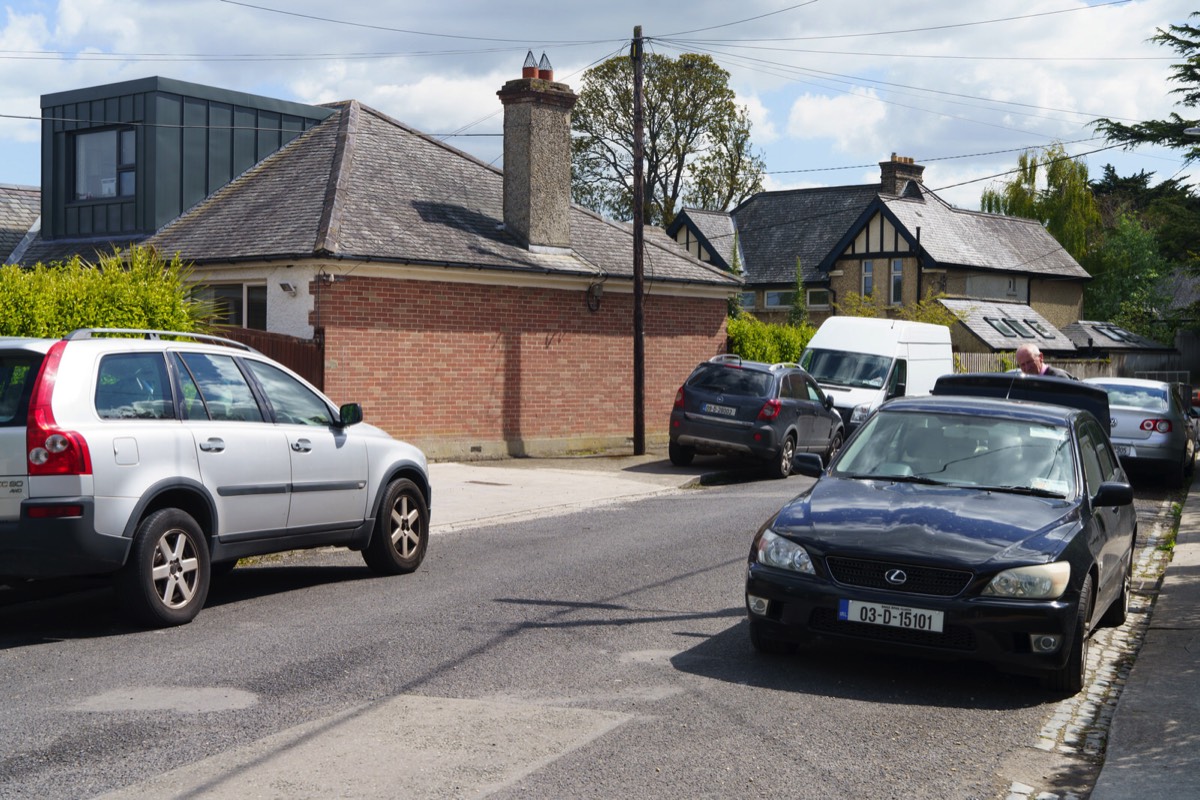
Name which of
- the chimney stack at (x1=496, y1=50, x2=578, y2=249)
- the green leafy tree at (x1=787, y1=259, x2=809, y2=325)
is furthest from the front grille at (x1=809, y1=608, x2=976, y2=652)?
the green leafy tree at (x1=787, y1=259, x2=809, y2=325)

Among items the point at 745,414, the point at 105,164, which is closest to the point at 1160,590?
the point at 745,414

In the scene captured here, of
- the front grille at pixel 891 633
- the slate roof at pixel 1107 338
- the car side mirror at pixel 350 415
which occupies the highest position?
the slate roof at pixel 1107 338

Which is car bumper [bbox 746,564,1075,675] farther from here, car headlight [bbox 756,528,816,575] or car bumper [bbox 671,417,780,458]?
car bumper [bbox 671,417,780,458]

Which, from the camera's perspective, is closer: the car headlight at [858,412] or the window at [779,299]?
the car headlight at [858,412]

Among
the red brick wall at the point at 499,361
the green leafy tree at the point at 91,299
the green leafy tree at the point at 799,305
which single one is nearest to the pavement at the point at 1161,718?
the green leafy tree at the point at 91,299

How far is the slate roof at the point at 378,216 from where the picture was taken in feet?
69.4

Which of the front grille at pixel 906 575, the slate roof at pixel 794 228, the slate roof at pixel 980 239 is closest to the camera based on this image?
the front grille at pixel 906 575

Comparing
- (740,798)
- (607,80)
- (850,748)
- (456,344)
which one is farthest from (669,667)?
(607,80)

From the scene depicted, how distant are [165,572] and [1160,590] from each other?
7336 millimetres

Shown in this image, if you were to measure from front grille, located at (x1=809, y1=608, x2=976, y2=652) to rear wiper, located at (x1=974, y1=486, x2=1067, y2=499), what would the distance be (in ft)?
4.19

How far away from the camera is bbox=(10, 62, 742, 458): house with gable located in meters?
20.9

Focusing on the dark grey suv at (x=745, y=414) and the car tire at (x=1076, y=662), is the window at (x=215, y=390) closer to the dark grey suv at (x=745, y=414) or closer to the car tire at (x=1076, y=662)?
the car tire at (x=1076, y=662)

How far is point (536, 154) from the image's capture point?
24000 millimetres

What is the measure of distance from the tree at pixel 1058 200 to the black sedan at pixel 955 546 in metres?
56.8
